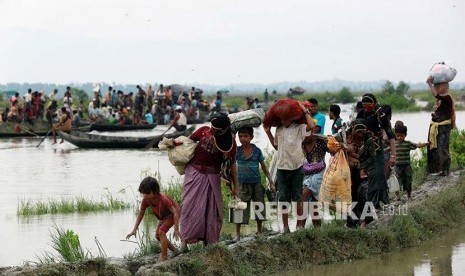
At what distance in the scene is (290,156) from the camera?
8672mm

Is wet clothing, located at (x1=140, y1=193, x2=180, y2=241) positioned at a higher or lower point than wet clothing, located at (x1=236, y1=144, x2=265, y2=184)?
lower

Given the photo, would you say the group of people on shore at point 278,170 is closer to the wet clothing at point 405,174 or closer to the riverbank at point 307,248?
the riverbank at point 307,248

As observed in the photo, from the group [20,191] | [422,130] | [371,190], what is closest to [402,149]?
[371,190]

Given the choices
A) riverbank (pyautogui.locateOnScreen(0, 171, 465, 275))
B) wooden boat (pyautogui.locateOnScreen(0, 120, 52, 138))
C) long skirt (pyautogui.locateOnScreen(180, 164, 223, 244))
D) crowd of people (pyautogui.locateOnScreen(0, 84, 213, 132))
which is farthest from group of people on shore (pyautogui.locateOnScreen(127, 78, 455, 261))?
wooden boat (pyautogui.locateOnScreen(0, 120, 52, 138))

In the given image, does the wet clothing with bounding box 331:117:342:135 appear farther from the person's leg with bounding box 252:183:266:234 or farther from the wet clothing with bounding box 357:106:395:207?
the person's leg with bounding box 252:183:266:234

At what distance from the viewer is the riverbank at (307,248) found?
7441 mm

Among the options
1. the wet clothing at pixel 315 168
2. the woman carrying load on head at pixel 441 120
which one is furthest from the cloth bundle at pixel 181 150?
the woman carrying load on head at pixel 441 120

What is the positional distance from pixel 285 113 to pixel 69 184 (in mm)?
10891

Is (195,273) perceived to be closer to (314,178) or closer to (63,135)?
(314,178)

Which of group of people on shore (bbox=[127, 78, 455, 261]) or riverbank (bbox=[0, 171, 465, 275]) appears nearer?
riverbank (bbox=[0, 171, 465, 275])

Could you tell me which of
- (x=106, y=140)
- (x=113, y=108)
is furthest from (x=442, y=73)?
(x=113, y=108)

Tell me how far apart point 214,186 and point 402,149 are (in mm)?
3630

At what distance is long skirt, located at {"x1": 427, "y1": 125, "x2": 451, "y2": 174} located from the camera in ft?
39.3

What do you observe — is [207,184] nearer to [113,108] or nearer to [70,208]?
[70,208]
